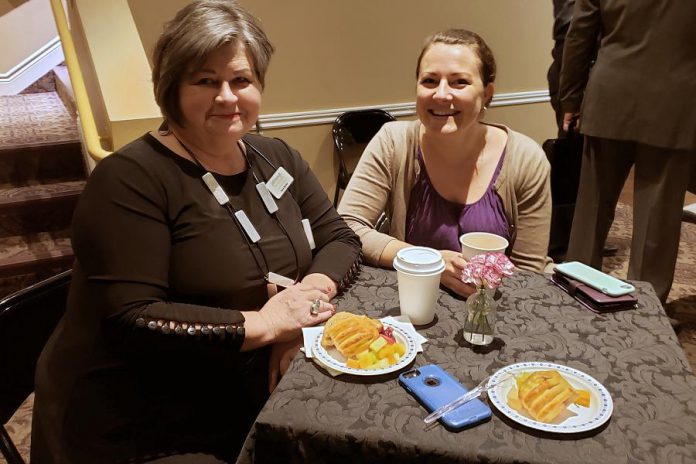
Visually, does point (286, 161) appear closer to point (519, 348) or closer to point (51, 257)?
point (519, 348)

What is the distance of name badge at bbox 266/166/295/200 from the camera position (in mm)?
1551

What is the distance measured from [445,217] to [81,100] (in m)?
1.69

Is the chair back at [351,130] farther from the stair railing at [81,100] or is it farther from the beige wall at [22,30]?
the beige wall at [22,30]

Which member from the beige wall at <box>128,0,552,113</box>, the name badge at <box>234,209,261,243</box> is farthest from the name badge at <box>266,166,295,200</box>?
the beige wall at <box>128,0,552,113</box>

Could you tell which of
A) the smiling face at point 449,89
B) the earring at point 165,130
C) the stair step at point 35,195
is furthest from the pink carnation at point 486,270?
the stair step at point 35,195

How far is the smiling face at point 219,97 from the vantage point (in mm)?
1387

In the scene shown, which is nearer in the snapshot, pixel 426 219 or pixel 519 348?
pixel 519 348

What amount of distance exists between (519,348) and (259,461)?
565 millimetres

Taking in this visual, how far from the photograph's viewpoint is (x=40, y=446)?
4.51 ft

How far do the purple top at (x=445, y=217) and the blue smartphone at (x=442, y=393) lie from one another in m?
0.80

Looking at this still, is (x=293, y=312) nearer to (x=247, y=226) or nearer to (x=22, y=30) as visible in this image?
(x=247, y=226)

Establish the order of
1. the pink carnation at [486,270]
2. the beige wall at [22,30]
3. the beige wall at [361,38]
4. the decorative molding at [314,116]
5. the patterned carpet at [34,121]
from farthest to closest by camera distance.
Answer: the beige wall at [22,30]
the decorative molding at [314,116]
the beige wall at [361,38]
the patterned carpet at [34,121]
the pink carnation at [486,270]

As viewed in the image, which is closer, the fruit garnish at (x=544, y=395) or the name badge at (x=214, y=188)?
the fruit garnish at (x=544, y=395)

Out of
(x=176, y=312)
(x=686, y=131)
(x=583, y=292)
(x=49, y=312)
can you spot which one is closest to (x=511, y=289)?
(x=583, y=292)
